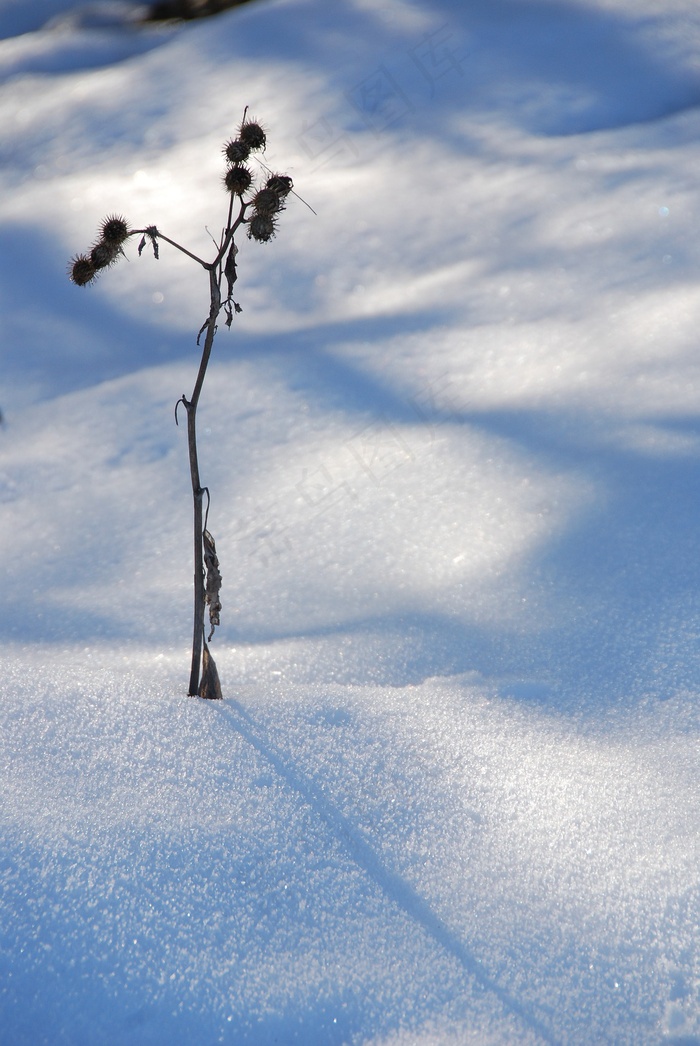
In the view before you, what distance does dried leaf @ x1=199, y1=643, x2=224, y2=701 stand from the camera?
4.36 ft

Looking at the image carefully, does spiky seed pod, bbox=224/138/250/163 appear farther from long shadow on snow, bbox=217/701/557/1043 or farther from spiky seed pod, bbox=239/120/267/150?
long shadow on snow, bbox=217/701/557/1043

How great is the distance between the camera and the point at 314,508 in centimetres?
204

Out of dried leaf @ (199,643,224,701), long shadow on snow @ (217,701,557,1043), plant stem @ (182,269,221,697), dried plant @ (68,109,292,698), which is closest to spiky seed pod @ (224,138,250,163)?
dried plant @ (68,109,292,698)

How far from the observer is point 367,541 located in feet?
6.23

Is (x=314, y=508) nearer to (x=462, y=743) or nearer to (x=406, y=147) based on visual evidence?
(x=462, y=743)

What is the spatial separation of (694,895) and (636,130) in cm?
314

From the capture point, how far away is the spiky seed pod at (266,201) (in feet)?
3.89

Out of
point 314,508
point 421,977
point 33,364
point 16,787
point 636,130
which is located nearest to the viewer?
point 421,977

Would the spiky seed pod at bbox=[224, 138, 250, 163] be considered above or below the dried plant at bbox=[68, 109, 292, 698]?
above

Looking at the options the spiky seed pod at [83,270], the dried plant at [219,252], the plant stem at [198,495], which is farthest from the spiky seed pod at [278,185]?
the spiky seed pod at [83,270]

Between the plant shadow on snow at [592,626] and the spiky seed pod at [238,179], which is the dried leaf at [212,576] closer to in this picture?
the plant shadow on snow at [592,626]

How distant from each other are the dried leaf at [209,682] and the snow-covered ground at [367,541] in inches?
1.2

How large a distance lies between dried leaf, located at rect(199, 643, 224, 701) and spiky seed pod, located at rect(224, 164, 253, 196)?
693 mm

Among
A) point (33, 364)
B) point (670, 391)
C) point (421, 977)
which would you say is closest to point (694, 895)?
point (421, 977)
